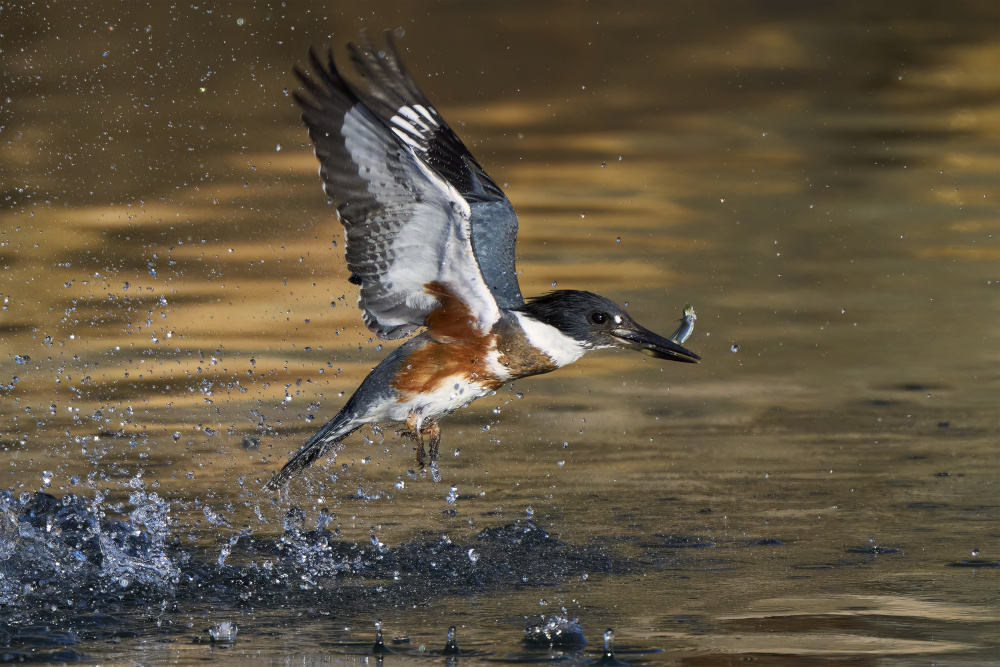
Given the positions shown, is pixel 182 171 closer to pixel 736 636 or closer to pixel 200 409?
pixel 200 409

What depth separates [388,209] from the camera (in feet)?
14.9

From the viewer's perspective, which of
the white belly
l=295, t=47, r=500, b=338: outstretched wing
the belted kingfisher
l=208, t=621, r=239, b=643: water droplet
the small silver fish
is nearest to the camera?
l=208, t=621, r=239, b=643: water droplet

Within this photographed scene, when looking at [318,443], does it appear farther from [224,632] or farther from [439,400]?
[224,632]

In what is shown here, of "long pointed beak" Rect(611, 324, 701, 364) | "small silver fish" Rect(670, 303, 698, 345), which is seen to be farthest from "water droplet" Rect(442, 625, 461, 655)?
"small silver fish" Rect(670, 303, 698, 345)

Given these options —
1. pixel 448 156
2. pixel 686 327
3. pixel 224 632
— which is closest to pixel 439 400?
pixel 448 156

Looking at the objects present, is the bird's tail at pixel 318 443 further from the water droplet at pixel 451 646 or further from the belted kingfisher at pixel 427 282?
the water droplet at pixel 451 646

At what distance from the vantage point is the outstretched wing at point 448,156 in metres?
4.98

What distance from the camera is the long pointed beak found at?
16.6 feet

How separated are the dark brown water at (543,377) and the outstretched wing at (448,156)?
3.20 feet

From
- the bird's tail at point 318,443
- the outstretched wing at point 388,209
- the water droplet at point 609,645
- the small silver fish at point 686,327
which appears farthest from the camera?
the small silver fish at point 686,327

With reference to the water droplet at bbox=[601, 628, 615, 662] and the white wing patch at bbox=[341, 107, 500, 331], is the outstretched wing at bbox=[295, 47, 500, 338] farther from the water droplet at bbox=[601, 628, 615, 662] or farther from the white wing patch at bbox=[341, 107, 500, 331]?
the water droplet at bbox=[601, 628, 615, 662]

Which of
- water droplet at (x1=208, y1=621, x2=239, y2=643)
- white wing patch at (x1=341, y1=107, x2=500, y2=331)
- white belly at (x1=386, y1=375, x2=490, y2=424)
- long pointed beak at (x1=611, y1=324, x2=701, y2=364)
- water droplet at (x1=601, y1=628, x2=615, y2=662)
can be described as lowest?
water droplet at (x1=601, y1=628, x2=615, y2=662)

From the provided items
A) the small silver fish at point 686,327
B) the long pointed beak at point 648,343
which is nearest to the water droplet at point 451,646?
the long pointed beak at point 648,343

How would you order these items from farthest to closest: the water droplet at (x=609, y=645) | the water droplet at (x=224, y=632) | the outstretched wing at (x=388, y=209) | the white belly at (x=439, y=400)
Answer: the white belly at (x=439, y=400) < the outstretched wing at (x=388, y=209) < the water droplet at (x=224, y=632) < the water droplet at (x=609, y=645)
